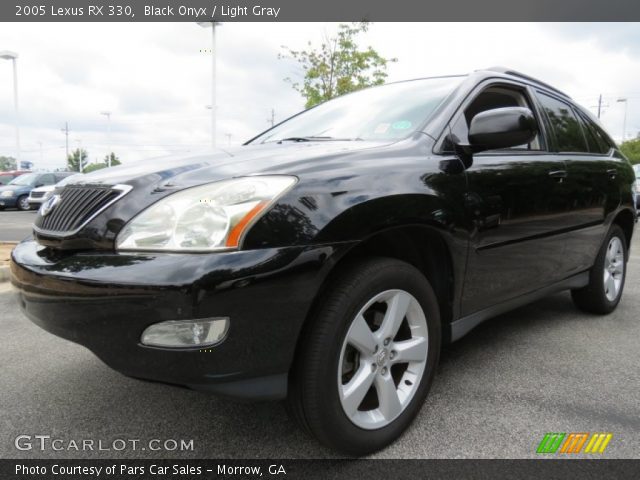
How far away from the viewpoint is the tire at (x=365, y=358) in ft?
5.32

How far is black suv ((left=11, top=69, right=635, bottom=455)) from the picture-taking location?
58.1 inches

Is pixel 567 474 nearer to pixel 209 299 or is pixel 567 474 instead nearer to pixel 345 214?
pixel 345 214

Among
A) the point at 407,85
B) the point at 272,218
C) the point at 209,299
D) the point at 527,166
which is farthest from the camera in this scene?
the point at 407,85

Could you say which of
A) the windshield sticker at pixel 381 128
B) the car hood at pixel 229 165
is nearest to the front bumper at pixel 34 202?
the car hood at pixel 229 165

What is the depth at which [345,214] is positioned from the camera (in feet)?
5.49

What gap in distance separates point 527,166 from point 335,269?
142cm

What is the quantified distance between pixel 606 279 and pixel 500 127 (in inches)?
87.0

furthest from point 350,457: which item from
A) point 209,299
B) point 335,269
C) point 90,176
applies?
point 90,176

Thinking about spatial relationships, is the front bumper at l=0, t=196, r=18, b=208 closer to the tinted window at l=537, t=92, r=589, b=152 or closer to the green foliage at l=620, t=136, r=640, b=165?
the tinted window at l=537, t=92, r=589, b=152

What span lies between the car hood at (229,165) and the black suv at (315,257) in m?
0.01

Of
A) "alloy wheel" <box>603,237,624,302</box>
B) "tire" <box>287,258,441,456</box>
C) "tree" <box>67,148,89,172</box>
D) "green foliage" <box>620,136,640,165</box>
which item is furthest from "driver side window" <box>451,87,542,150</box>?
"tree" <box>67,148,89,172</box>

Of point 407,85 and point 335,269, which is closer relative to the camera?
point 335,269

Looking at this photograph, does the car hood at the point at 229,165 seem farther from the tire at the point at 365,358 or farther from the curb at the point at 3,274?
the curb at the point at 3,274

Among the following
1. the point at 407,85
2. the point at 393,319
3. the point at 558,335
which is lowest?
the point at 558,335
